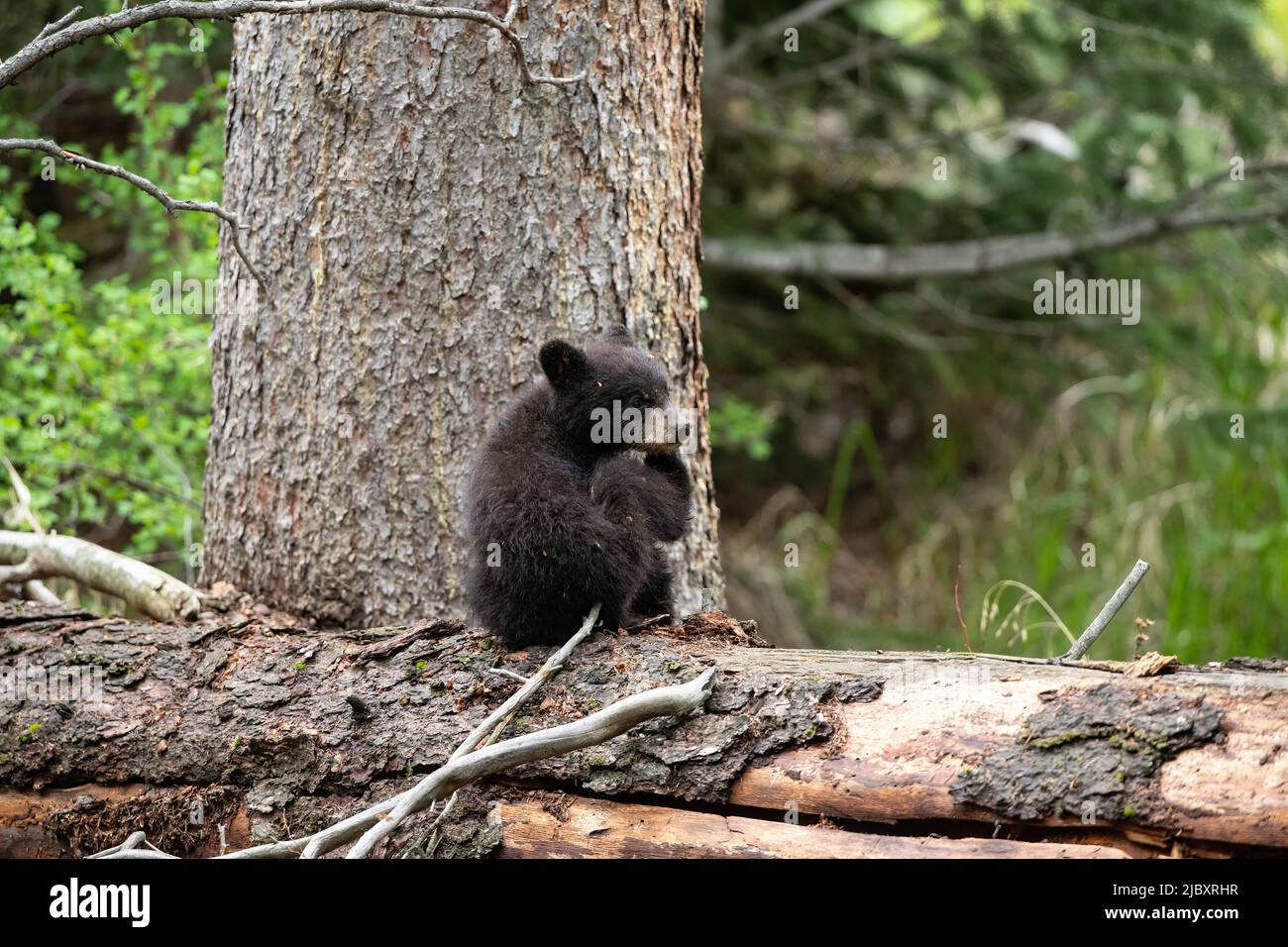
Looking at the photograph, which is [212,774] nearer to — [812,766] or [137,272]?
[812,766]

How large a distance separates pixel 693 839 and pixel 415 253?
2.18 m

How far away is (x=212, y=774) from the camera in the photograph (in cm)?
331

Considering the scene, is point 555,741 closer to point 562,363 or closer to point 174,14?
point 562,363

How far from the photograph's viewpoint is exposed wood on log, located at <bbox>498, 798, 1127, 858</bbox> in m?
2.59

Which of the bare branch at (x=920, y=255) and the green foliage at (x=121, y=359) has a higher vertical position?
the bare branch at (x=920, y=255)

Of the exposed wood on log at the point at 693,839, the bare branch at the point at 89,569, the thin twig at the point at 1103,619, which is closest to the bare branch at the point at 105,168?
the bare branch at the point at 89,569

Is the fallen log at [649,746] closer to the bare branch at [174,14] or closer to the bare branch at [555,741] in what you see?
the bare branch at [555,741]

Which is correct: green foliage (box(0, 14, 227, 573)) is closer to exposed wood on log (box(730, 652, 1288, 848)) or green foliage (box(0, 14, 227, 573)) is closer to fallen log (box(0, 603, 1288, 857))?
fallen log (box(0, 603, 1288, 857))

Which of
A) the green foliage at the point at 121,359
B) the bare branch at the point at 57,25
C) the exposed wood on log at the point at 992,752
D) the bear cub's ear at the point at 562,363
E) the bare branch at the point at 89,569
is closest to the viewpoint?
the exposed wood on log at the point at 992,752

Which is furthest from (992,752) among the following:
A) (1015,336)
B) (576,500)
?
(1015,336)

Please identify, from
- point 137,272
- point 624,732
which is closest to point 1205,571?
point 624,732

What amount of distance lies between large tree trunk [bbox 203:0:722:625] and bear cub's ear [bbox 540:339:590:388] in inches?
12.9

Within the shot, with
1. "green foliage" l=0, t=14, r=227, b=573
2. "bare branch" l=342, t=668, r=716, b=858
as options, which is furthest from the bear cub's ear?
"green foliage" l=0, t=14, r=227, b=573

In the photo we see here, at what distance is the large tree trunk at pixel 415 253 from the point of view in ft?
12.9
